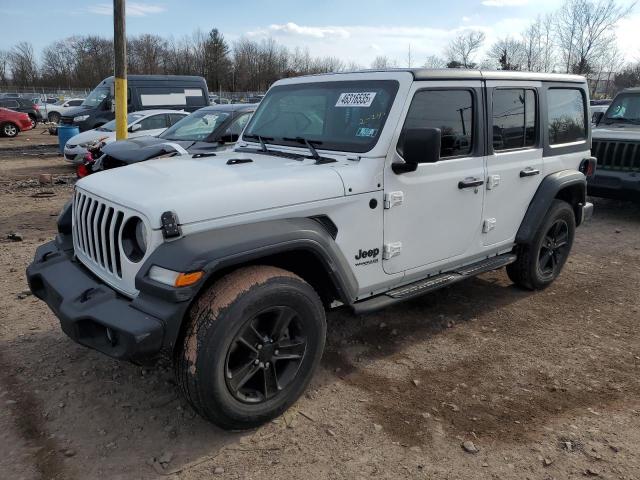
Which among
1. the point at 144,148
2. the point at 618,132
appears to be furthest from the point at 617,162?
the point at 144,148

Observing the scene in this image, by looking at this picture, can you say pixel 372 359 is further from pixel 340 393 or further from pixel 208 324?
pixel 208 324

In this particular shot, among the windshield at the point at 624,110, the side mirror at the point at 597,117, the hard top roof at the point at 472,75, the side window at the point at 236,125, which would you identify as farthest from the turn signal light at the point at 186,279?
the windshield at the point at 624,110

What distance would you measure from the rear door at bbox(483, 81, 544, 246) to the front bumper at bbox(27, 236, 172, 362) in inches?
110

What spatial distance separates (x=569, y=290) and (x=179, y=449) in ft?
13.5

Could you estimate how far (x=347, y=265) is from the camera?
3.20m

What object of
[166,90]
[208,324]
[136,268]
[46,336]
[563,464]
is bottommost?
[563,464]

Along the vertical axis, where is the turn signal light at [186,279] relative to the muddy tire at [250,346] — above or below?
above

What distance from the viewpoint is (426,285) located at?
375cm

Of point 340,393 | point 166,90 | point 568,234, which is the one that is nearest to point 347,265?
point 340,393

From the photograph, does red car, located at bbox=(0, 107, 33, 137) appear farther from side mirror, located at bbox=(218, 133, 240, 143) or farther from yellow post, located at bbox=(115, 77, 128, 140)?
side mirror, located at bbox=(218, 133, 240, 143)

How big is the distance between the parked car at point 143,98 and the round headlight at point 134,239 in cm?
1337

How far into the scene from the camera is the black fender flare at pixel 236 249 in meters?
2.51

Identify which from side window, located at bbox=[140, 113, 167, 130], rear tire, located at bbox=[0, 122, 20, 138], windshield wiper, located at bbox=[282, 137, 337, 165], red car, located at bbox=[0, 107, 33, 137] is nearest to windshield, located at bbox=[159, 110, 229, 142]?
side window, located at bbox=[140, 113, 167, 130]

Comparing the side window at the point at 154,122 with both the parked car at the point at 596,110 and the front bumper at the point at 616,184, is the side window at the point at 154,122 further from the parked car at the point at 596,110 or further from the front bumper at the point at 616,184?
the front bumper at the point at 616,184
